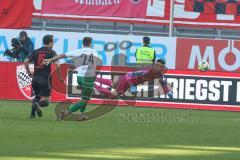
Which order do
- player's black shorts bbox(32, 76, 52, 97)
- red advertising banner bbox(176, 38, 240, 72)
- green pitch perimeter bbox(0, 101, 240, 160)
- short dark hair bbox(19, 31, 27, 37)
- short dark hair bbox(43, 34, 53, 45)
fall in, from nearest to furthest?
green pitch perimeter bbox(0, 101, 240, 160)
short dark hair bbox(43, 34, 53, 45)
player's black shorts bbox(32, 76, 52, 97)
short dark hair bbox(19, 31, 27, 37)
red advertising banner bbox(176, 38, 240, 72)

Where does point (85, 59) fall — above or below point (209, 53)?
above

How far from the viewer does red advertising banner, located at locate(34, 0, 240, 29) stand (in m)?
30.1

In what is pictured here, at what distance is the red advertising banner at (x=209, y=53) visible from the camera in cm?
2895

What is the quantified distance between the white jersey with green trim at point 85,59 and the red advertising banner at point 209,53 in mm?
10825

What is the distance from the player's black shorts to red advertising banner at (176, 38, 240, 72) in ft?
34.8

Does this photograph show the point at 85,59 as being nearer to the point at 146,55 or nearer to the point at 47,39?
the point at 47,39

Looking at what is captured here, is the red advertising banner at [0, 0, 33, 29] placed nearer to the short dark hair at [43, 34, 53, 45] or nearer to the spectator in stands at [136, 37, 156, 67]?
the spectator in stands at [136, 37, 156, 67]

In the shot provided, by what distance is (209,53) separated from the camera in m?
29.2

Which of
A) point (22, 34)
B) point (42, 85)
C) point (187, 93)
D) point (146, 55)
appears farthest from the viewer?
point (22, 34)

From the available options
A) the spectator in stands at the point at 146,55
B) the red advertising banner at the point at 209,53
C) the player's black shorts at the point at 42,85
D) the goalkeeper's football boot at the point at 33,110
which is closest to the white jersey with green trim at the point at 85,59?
the player's black shorts at the point at 42,85

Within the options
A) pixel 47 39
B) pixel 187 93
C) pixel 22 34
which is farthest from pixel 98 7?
pixel 47 39

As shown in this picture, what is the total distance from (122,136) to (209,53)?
1411 cm

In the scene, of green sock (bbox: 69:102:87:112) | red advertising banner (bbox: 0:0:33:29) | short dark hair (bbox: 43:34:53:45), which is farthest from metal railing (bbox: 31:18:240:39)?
green sock (bbox: 69:102:87:112)

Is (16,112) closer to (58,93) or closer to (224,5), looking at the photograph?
(58,93)
